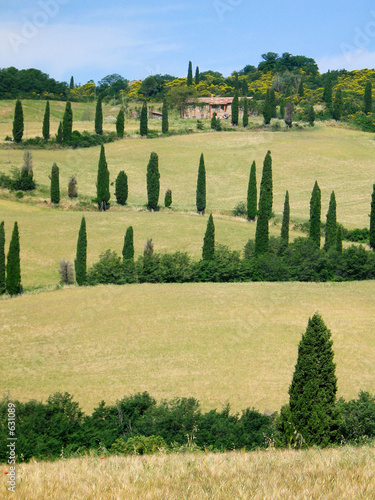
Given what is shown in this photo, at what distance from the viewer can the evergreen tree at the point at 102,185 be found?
71125 millimetres

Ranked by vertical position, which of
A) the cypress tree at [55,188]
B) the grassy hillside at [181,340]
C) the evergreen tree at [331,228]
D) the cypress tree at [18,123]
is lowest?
the grassy hillside at [181,340]

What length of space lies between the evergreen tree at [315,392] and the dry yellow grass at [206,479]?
23.0 feet

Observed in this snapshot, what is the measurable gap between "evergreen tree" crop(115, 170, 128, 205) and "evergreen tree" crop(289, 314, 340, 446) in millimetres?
55012

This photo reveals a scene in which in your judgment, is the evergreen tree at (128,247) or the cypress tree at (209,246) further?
the cypress tree at (209,246)

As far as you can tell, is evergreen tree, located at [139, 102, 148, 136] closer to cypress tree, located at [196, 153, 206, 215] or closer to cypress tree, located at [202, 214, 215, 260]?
cypress tree, located at [196, 153, 206, 215]

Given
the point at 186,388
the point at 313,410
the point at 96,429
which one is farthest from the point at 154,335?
the point at 313,410

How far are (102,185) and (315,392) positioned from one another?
5434 centimetres

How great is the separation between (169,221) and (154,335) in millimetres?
31510

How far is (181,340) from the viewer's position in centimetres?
3547

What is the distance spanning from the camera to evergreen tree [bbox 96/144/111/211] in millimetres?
71125

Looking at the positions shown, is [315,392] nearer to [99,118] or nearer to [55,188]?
[55,188]

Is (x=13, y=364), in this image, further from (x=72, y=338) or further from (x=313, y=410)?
(x=313, y=410)

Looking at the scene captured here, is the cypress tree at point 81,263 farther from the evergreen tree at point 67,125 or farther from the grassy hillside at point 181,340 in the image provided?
the evergreen tree at point 67,125

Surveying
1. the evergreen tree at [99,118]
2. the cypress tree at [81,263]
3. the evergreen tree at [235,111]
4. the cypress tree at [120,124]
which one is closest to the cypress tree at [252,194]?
the cypress tree at [81,263]
